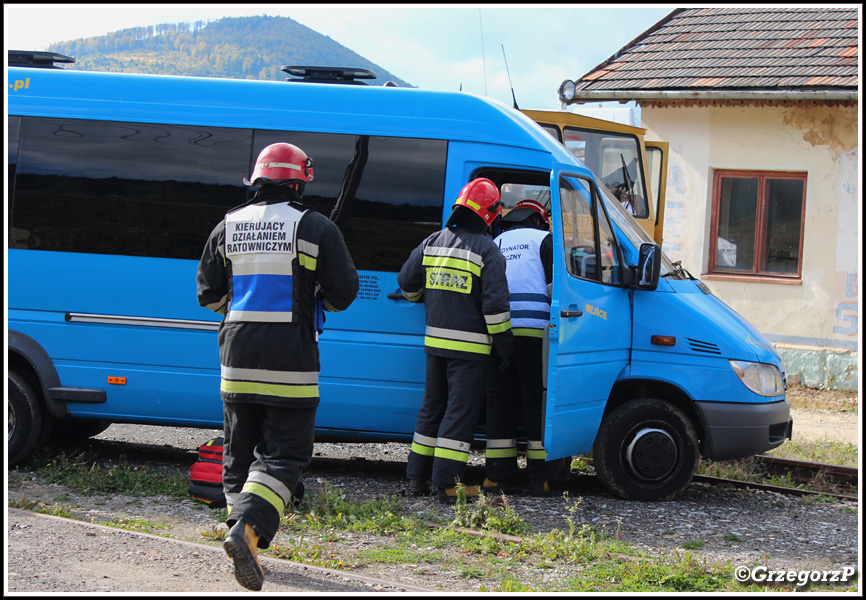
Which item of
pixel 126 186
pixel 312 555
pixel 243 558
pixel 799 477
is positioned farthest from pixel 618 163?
pixel 243 558

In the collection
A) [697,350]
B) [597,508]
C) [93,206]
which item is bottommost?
[597,508]

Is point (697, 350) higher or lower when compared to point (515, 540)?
A: higher

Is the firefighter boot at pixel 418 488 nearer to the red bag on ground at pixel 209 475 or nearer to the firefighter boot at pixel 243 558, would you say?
the red bag on ground at pixel 209 475

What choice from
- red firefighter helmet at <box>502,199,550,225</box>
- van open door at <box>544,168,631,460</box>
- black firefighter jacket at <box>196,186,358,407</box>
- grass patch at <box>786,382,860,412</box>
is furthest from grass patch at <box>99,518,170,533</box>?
grass patch at <box>786,382,860,412</box>

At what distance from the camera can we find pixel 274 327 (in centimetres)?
432

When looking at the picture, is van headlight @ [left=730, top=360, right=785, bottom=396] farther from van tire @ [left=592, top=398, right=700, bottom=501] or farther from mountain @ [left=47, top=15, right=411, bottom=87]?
mountain @ [left=47, top=15, right=411, bottom=87]

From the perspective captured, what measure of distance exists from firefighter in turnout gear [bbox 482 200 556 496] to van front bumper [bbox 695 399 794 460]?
115 centimetres

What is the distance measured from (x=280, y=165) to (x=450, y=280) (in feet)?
5.87

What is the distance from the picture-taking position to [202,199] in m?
6.50

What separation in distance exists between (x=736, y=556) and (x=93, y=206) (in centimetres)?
484

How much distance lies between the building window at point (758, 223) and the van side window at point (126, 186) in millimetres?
8355

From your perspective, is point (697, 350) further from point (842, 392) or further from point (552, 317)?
point (842, 392)

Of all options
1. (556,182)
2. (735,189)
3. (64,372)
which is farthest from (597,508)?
(735,189)

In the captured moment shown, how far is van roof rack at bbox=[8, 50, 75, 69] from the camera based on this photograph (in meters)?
7.01
